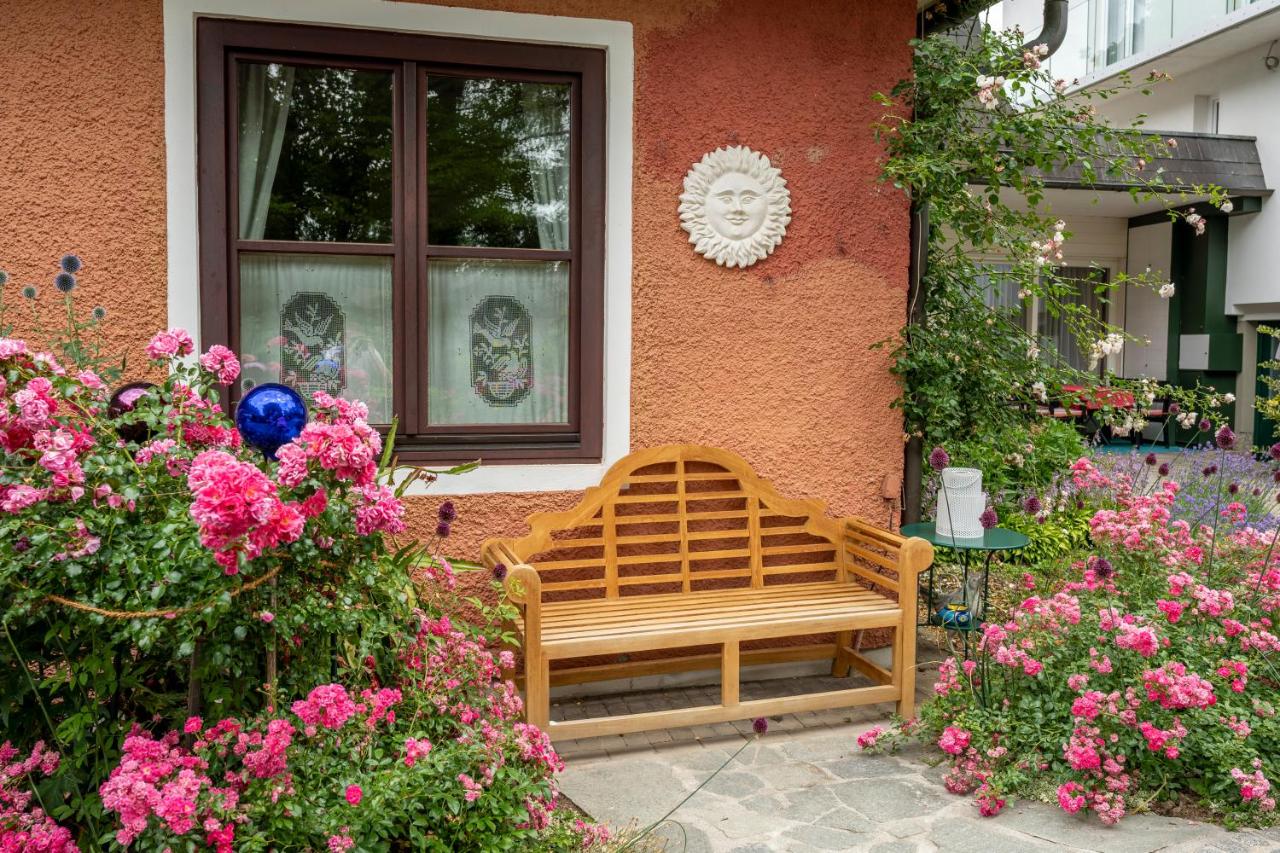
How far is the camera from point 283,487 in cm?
220

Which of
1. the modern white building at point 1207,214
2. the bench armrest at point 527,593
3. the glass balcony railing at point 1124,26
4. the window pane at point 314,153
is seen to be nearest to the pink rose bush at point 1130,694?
the bench armrest at point 527,593

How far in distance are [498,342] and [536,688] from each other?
1.43 m

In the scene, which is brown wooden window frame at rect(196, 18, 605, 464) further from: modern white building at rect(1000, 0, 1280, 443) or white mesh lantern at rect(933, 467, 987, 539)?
modern white building at rect(1000, 0, 1280, 443)

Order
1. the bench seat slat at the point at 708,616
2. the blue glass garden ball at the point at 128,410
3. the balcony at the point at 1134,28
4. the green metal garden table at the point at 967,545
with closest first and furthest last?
the blue glass garden ball at the point at 128,410 < the bench seat slat at the point at 708,616 < the green metal garden table at the point at 967,545 < the balcony at the point at 1134,28

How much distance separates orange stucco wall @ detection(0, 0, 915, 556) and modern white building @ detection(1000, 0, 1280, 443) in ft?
27.5

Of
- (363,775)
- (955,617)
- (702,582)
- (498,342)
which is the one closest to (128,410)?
(363,775)

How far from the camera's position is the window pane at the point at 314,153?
145 inches

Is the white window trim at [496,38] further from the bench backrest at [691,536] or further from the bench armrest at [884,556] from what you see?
the bench armrest at [884,556]

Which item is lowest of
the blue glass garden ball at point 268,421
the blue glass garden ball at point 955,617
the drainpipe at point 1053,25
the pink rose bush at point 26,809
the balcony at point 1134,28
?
the blue glass garden ball at point 955,617

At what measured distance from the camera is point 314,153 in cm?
374

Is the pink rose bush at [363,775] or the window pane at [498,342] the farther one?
the window pane at [498,342]

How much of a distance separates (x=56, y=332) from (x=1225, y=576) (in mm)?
4496

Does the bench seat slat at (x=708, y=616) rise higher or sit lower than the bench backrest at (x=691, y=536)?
lower

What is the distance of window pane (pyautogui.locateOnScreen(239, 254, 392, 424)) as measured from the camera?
12.3ft
